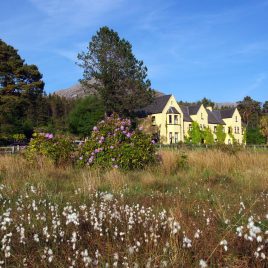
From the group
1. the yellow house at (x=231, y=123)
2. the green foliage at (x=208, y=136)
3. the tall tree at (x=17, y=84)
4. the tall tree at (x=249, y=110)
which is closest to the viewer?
the tall tree at (x=17, y=84)

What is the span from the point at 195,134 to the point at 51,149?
48.3 m

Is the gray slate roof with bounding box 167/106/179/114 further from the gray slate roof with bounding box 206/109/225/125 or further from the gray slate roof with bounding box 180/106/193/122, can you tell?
the gray slate roof with bounding box 206/109/225/125

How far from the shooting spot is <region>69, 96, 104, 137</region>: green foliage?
44.9 metres

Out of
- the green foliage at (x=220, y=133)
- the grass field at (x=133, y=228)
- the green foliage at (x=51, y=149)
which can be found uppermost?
the green foliage at (x=220, y=133)

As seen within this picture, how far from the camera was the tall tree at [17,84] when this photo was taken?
41531 mm

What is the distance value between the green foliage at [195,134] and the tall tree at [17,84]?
23217mm

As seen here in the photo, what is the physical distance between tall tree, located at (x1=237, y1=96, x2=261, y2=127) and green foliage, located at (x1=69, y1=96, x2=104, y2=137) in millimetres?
52986

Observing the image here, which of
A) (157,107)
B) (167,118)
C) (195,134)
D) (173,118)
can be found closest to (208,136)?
(195,134)

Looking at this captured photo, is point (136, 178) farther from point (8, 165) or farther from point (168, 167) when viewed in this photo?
point (8, 165)

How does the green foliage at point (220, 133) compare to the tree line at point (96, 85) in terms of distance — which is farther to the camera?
the green foliage at point (220, 133)

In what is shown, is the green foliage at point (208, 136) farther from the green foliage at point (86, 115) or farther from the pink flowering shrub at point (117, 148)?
the pink flowering shrub at point (117, 148)

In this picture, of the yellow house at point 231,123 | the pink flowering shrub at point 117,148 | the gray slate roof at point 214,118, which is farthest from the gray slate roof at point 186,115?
the pink flowering shrub at point 117,148

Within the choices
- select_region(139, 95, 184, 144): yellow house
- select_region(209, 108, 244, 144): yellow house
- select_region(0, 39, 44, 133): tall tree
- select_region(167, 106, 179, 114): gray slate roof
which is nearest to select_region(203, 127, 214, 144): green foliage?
select_region(139, 95, 184, 144): yellow house

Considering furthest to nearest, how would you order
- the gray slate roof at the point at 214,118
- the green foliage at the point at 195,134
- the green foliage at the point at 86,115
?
the gray slate roof at the point at 214,118
the green foliage at the point at 195,134
the green foliage at the point at 86,115
